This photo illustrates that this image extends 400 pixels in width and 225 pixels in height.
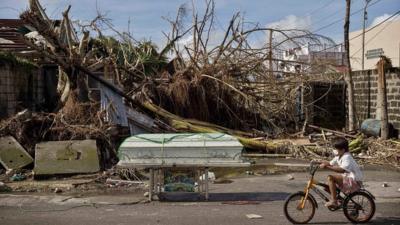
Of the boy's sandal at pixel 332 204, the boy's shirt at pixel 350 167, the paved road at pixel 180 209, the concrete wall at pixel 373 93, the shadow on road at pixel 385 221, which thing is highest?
the concrete wall at pixel 373 93

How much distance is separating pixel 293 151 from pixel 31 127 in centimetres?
750

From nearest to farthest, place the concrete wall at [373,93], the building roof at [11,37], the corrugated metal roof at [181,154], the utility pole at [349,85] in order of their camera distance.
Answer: the corrugated metal roof at [181,154] < the concrete wall at [373,93] < the utility pole at [349,85] < the building roof at [11,37]

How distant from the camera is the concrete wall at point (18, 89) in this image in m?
16.0

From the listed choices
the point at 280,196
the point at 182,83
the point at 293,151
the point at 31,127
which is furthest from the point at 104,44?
the point at 280,196

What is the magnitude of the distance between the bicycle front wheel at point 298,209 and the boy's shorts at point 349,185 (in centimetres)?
51

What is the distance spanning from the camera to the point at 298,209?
782 cm

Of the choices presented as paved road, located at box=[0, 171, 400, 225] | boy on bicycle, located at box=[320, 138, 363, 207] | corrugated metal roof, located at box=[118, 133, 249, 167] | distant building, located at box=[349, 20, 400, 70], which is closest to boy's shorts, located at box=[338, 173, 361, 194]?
boy on bicycle, located at box=[320, 138, 363, 207]

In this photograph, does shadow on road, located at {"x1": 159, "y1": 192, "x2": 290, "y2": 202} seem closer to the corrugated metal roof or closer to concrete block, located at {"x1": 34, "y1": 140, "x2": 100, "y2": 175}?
the corrugated metal roof

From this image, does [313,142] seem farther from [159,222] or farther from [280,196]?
[159,222]

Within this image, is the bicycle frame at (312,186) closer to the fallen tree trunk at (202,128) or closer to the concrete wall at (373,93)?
the fallen tree trunk at (202,128)

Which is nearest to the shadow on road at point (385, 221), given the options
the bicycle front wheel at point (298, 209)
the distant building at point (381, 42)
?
the bicycle front wheel at point (298, 209)

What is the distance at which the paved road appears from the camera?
8141mm

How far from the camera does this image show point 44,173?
12281 millimetres

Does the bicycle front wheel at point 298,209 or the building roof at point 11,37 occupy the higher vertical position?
the building roof at point 11,37
